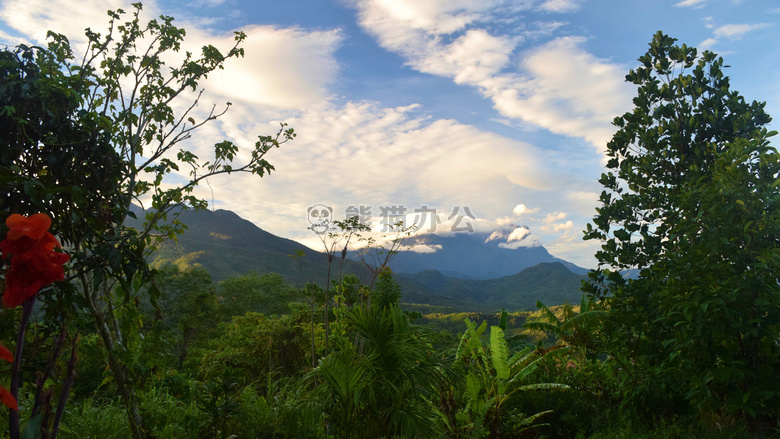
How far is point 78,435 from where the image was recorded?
3.97m

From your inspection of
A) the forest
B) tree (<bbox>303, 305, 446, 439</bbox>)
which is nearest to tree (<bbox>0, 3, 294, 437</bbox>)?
the forest

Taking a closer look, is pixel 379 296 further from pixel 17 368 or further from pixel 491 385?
pixel 17 368

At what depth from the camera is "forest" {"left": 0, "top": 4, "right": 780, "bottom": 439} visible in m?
2.39

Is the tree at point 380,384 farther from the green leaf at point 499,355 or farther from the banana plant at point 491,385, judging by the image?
the green leaf at point 499,355

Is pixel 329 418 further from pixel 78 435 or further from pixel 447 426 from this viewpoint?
pixel 78 435

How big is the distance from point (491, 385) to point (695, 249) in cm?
351

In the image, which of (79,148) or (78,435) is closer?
(79,148)

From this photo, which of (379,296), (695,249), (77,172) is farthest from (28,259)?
(379,296)

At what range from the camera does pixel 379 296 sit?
6.40 meters

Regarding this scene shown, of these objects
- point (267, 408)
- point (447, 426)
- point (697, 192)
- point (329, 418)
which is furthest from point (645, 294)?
point (267, 408)

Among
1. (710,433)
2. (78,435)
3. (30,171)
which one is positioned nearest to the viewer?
(30,171)

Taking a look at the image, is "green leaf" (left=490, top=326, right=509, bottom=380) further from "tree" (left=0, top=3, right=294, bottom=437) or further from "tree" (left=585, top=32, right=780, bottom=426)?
"tree" (left=0, top=3, right=294, bottom=437)

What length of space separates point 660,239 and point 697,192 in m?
1.69

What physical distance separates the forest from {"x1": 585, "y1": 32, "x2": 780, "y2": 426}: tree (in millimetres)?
25
